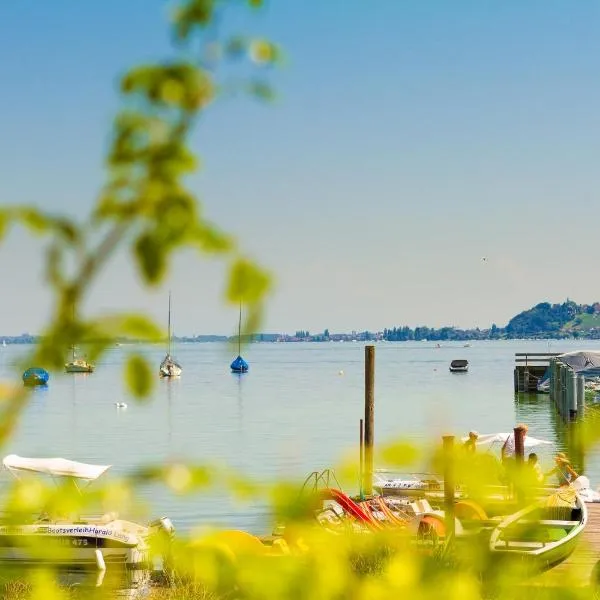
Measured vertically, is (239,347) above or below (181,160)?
below

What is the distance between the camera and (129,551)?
23.8 metres

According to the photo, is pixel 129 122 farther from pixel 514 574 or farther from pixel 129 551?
pixel 129 551

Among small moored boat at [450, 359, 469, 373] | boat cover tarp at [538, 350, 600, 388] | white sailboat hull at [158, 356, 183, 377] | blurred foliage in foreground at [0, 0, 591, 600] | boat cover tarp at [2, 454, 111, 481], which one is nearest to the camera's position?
blurred foliage in foreground at [0, 0, 591, 600]

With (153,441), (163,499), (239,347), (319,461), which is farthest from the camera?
(153,441)

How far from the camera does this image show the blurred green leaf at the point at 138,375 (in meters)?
1.80

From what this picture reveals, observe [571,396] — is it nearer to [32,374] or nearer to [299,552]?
[299,552]

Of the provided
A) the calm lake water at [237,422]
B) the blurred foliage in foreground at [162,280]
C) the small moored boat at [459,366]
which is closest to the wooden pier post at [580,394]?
the calm lake water at [237,422]

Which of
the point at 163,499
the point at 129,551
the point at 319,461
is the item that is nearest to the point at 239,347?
the point at 129,551

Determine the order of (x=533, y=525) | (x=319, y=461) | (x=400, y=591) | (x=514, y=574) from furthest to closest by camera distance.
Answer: (x=319, y=461) < (x=533, y=525) < (x=514, y=574) < (x=400, y=591)

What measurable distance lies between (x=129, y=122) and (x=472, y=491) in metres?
1.76

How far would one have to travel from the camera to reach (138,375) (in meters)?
1.83

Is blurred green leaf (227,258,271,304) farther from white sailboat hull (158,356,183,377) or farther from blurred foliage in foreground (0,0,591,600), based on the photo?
white sailboat hull (158,356,183,377)

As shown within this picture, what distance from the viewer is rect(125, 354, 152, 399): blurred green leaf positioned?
70.9 inches

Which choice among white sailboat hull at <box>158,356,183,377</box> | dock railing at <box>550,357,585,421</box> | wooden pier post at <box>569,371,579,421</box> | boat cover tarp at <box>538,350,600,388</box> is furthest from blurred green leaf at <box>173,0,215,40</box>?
white sailboat hull at <box>158,356,183,377</box>
